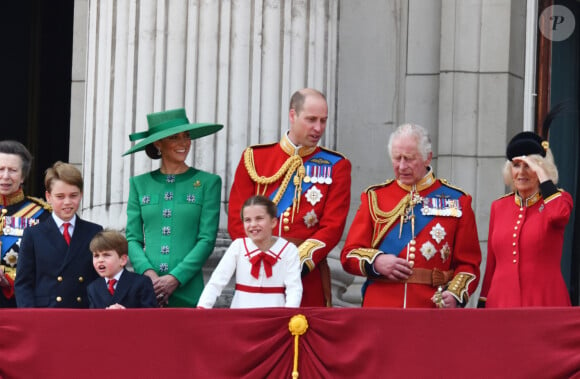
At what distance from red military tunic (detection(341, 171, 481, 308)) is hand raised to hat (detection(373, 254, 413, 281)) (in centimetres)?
3

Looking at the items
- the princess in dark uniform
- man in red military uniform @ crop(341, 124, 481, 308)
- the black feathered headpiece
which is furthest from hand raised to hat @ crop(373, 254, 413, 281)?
the princess in dark uniform

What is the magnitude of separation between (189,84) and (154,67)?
0.25 m

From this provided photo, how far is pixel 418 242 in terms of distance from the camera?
899cm

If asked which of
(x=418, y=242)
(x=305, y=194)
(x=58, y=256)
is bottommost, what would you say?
(x=58, y=256)

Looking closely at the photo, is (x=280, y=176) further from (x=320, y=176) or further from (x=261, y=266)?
(x=261, y=266)

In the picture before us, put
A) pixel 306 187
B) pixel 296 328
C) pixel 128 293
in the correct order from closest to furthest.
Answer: pixel 296 328, pixel 128 293, pixel 306 187

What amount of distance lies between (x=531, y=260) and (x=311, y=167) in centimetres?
133

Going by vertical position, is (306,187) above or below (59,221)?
above

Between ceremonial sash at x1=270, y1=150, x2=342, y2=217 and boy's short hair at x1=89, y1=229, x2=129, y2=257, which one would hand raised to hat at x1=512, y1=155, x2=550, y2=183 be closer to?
ceremonial sash at x1=270, y1=150, x2=342, y2=217

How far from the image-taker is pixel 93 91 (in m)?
10.8

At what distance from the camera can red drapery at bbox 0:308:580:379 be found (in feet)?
26.0

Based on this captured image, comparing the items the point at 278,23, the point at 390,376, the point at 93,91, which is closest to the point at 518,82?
the point at 278,23

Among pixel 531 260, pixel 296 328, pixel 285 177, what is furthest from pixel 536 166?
pixel 296 328

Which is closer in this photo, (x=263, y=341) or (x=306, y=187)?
(x=263, y=341)
